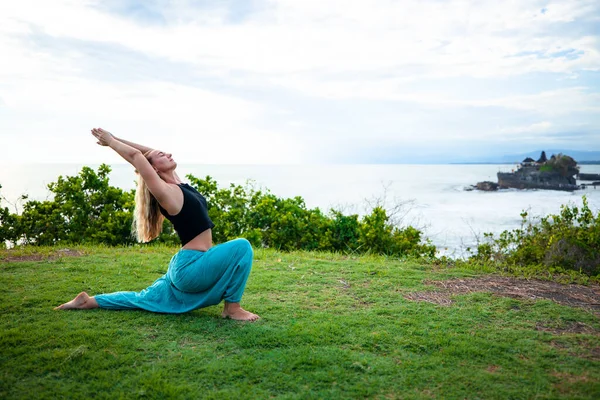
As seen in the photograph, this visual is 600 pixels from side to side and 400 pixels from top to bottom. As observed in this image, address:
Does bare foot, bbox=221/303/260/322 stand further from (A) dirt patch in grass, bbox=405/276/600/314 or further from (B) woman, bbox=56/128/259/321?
(A) dirt patch in grass, bbox=405/276/600/314

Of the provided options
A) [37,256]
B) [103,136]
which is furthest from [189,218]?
[37,256]

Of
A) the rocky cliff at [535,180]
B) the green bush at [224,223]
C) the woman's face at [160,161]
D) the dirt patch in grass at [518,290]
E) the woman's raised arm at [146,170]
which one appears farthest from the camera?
the rocky cliff at [535,180]

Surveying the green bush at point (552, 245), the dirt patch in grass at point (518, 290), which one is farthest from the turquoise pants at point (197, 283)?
the green bush at point (552, 245)

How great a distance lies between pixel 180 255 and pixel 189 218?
0.36m

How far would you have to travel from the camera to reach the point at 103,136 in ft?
14.4

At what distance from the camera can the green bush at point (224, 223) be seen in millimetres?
8391

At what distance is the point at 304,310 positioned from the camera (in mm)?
4727

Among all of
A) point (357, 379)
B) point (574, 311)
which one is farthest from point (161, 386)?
point (574, 311)

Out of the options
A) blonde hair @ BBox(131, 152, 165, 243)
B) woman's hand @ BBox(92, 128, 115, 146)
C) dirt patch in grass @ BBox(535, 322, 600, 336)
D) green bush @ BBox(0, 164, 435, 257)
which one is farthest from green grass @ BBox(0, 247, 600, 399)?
green bush @ BBox(0, 164, 435, 257)

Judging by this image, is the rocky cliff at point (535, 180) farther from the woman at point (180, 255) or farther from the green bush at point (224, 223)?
the woman at point (180, 255)

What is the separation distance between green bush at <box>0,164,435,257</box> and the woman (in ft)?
12.6

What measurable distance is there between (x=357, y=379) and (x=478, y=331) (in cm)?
154

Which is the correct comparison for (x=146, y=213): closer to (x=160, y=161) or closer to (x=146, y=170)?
(x=160, y=161)

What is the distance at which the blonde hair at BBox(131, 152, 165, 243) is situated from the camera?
15.1ft
